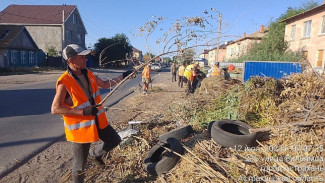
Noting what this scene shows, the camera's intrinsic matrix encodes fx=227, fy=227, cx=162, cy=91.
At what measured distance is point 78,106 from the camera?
2.81 m

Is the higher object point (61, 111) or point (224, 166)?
point (61, 111)

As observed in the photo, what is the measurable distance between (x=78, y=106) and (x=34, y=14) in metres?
43.4

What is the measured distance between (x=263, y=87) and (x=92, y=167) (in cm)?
416

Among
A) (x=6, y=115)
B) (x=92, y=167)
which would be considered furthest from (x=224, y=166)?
(x=6, y=115)

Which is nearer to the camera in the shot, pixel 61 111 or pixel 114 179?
pixel 61 111

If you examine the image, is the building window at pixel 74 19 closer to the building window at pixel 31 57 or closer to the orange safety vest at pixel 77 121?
the building window at pixel 31 57

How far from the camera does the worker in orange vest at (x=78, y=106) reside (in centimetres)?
269

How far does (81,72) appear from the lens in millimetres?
3061

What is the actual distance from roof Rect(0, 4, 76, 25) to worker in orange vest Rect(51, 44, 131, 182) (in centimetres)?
3871

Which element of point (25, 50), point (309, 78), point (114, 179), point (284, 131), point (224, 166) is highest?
point (25, 50)

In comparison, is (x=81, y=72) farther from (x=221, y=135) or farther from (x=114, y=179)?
(x=221, y=135)

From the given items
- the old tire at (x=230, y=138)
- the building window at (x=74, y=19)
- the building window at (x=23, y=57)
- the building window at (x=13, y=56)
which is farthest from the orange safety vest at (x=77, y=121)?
the building window at (x=74, y=19)

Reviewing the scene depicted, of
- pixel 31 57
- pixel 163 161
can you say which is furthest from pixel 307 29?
pixel 31 57

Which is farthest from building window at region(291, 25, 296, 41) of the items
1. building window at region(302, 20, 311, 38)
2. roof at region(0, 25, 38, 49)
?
roof at region(0, 25, 38, 49)
